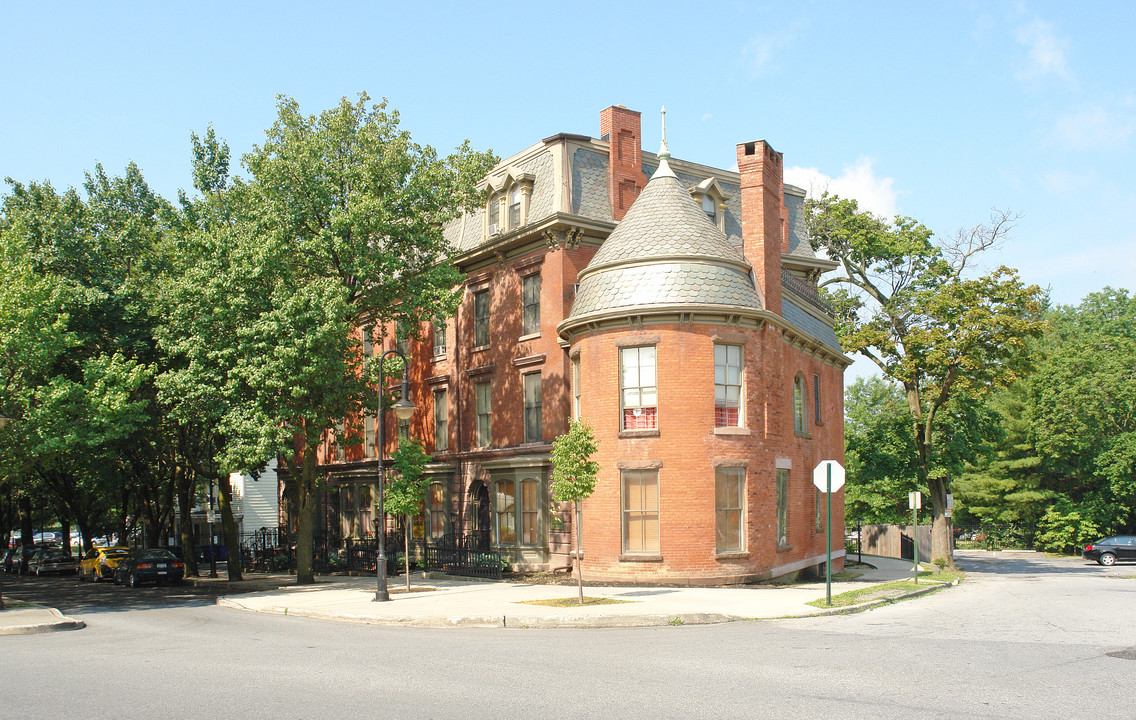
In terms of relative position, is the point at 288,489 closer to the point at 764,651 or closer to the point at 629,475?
the point at 629,475

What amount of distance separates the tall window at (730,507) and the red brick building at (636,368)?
0.04 meters

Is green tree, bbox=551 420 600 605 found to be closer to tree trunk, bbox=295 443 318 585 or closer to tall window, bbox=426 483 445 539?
tree trunk, bbox=295 443 318 585

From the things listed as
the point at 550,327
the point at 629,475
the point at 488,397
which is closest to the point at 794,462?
the point at 629,475

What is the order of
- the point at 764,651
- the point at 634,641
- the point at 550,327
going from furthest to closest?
1. the point at 550,327
2. the point at 634,641
3. the point at 764,651

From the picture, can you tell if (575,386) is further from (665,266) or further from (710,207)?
(710,207)

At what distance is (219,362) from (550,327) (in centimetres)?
1008

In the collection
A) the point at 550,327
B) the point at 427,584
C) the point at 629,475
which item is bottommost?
the point at 427,584

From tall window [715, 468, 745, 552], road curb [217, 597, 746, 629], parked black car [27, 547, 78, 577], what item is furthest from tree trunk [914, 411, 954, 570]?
parked black car [27, 547, 78, 577]

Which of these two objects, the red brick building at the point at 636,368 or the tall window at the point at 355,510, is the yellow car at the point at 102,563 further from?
the red brick building at the point at 636,368

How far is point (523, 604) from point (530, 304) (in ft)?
42.3

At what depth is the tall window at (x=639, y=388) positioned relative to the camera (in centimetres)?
2469

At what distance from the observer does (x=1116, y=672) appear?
10906mm

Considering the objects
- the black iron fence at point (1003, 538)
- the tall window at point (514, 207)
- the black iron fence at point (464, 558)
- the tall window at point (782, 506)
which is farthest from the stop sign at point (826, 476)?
the black iron fence at point (1003, 538)

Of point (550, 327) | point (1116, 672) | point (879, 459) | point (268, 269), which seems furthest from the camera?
point (879, 459)
